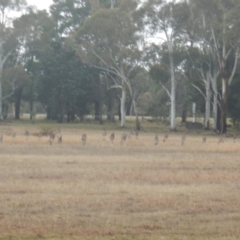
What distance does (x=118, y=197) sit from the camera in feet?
47.9

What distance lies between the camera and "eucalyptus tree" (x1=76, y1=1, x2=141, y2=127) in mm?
59281

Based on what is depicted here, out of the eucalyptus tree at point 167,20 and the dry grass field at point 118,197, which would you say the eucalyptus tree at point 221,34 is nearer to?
the eucalyptus tree at point 167,20

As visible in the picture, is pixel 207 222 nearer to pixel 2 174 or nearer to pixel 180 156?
pixel 2 174

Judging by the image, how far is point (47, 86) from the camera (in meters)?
74.1

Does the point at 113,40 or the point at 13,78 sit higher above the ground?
the point at 113,40

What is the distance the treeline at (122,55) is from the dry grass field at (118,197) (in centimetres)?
2828

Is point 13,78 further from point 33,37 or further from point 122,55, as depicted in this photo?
point 122,55

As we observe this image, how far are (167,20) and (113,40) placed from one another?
19.7 ft

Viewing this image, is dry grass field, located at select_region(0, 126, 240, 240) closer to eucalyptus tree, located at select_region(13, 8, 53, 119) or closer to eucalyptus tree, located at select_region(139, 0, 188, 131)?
eucalyptus tree, located at select_region(139, 0, 188, 131)

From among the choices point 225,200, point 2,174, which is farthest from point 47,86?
point 225,200

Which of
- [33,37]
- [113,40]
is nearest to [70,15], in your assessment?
[33,37]

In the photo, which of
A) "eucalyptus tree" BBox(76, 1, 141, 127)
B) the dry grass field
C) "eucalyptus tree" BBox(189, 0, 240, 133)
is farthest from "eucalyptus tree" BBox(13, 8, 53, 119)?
the dry grass field

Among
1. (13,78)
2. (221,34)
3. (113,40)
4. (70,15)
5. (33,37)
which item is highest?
(70,15)

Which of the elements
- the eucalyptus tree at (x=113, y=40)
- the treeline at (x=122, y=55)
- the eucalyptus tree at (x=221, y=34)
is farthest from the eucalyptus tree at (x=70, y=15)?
the eucalyptus tree at (x=221, y=34)
